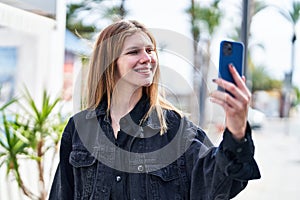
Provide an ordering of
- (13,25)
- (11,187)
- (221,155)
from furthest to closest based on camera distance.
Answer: (11,187)
(13,25)
(221,155)

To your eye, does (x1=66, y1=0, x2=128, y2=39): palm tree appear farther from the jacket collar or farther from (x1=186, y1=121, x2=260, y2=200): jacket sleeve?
(x1=186, y1=121, x2=260, y2=200): jacket sleeve

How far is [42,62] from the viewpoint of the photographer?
125 inches

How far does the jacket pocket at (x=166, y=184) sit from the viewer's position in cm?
106

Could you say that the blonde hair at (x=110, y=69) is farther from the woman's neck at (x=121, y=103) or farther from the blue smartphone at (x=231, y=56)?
the blue smartphone at (x=231, y=56)

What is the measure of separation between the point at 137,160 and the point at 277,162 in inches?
146

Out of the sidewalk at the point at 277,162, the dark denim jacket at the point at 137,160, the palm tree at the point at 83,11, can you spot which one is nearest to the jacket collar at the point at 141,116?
the dark denim jacket at the point at 137,160

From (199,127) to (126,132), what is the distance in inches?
7.0

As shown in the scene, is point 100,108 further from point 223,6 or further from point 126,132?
point 223,6

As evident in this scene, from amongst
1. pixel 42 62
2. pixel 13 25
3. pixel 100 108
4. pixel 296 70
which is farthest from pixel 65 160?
pixel 296 70

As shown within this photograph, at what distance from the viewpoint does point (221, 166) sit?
2.86 ft

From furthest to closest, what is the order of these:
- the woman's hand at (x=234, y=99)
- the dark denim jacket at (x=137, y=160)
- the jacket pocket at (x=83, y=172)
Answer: the jacket pocket at (x=83, y=172) → the dark denim jacket at (x=137, y=160) → the woman's hand at (x=234, y=99)

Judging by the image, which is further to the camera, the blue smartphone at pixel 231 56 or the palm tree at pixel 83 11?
the palm tree at pixel 83 11

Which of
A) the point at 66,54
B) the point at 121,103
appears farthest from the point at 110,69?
the point at 66,54

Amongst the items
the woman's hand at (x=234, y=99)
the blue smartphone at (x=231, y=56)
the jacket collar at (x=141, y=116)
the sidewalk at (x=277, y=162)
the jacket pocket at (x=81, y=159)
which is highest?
the blue smartphone at (x=231, y=56)
